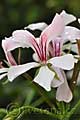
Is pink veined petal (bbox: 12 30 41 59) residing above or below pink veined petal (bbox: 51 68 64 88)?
above

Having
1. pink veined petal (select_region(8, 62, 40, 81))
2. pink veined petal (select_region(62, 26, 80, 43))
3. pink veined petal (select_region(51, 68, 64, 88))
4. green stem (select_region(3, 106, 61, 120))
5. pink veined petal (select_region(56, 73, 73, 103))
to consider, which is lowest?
green stem (select_region(3, 106, 61, 120))

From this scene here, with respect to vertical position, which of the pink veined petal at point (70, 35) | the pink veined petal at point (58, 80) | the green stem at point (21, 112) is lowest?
the green stem at point (21, 112)

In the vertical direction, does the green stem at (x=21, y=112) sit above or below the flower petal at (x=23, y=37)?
below

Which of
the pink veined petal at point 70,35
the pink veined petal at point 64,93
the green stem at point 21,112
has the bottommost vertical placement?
the green stem at point 21,112

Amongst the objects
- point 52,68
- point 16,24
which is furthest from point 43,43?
point 16,24
